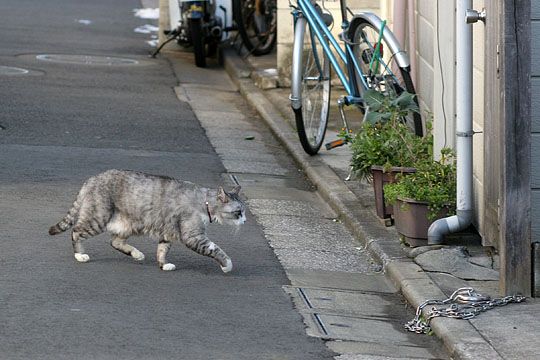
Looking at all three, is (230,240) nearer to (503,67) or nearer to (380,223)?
(380,223)

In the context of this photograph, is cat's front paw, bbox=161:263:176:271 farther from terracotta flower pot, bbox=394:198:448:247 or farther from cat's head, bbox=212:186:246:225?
terracotta flower pot, bbox=394:198:448:247

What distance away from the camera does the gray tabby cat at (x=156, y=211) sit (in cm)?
828

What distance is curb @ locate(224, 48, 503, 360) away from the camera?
692 cm

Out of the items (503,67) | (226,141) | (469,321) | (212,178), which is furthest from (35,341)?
(226,141)

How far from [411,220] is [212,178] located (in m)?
2.98

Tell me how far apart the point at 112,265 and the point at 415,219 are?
7.18 ft

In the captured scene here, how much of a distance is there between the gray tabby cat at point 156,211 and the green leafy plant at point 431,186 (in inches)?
54.7

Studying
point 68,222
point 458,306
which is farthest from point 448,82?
point 68,222

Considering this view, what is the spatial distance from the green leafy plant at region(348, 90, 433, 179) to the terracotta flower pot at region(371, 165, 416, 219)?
63mm

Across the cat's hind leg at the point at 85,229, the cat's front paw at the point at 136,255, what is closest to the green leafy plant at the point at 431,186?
the cat's front paw at the point at 136,255

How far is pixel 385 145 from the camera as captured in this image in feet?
32.1

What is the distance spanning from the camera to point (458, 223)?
349 inches

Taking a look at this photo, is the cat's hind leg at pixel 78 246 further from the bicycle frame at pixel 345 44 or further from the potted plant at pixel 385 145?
Result: the bicycle frame at pixel 345 44

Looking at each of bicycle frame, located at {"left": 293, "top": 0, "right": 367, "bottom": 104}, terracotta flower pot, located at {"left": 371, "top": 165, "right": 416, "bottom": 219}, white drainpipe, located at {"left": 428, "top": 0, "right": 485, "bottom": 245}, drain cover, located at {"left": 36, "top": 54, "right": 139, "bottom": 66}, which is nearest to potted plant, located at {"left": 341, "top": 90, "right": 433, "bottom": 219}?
terracotta flower pot, located at {"left": 371, "top": 165, "right": 416, "bottom": 219}
